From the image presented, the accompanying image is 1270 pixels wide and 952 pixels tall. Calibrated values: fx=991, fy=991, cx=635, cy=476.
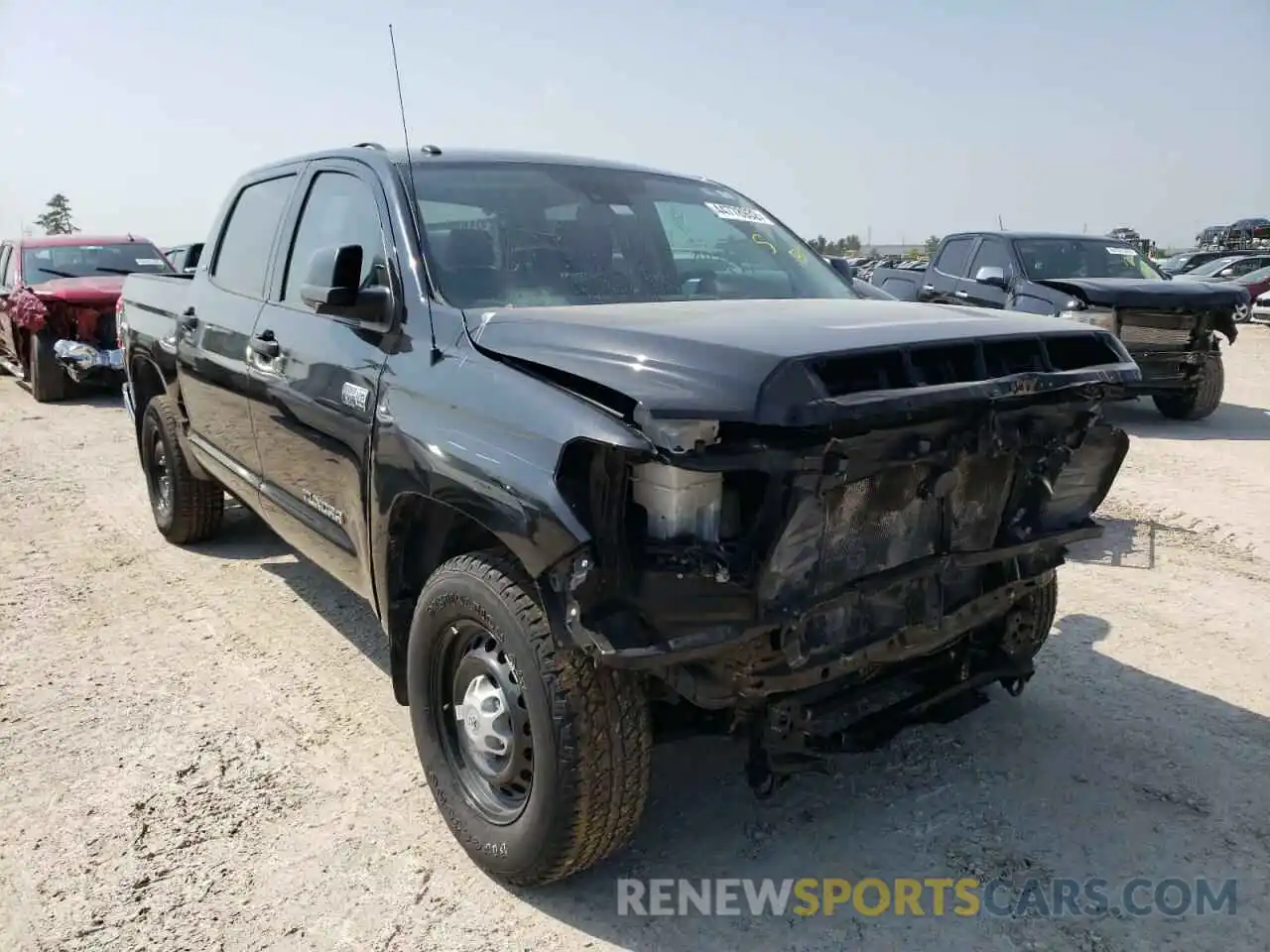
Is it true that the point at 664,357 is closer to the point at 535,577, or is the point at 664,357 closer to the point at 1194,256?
the point at 535,577

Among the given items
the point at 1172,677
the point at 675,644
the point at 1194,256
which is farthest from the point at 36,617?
the point at 1194,256

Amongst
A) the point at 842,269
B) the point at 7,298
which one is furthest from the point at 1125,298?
the point at 7,298

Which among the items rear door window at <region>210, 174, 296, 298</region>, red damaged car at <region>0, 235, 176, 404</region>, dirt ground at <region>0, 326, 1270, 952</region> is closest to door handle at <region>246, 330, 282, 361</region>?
rear door window at <region>210, 174, 296, 298</region>

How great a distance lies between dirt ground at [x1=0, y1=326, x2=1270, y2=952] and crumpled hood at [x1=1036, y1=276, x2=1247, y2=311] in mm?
4583

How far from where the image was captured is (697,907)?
267 centimetres

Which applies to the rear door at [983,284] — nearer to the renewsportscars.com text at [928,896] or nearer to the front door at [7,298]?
the renewsportscars.com text at [928,896]

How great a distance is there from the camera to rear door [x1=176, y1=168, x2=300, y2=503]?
13.8ft

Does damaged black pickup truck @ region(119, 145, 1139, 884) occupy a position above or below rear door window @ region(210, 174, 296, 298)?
below

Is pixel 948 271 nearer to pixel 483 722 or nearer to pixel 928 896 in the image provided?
pixel 928 896

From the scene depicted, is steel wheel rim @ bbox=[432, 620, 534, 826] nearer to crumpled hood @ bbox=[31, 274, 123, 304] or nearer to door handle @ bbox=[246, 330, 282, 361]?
door handle @ bbox=[246, 330, 282, 361]

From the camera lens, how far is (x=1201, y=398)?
9.40m

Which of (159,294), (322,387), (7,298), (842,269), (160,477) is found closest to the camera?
(322,387)

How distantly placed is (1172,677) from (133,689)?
13.6 ft

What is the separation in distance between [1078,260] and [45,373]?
11.3 meters
